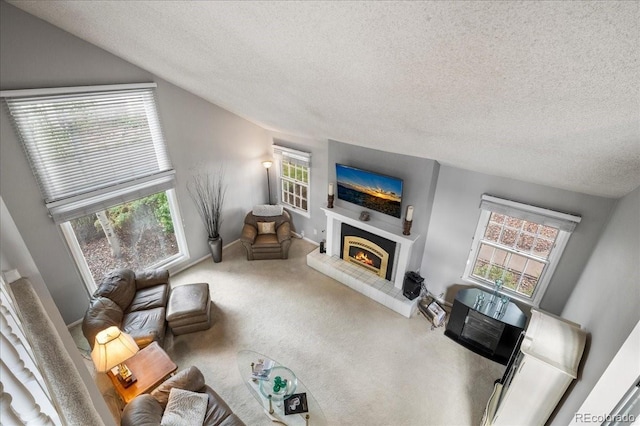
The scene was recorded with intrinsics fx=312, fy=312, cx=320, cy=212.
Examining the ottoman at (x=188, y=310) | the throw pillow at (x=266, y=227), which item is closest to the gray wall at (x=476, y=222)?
the throw pillow at (x=266, y=227)

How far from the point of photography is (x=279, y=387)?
320 cm

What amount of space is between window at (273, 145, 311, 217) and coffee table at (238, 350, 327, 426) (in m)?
3.08

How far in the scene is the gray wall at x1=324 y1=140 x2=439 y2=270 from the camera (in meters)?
4.06

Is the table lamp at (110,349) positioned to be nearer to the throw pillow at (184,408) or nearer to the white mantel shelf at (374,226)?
the throw pillow at (184,408)

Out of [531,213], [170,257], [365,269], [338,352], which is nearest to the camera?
[531,213]

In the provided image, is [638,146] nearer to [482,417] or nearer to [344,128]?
[344,128]

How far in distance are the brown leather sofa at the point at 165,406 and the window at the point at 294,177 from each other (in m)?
3.49

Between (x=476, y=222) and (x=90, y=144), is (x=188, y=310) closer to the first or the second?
(x=90, y=144)

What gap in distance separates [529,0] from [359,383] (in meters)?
3.72

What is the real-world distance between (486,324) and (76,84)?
18.4ft

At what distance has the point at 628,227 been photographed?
2471 millimetres

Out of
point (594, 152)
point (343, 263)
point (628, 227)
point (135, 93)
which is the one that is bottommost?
point (343, 263)

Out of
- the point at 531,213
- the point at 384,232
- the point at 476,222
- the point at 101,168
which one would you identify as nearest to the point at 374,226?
the point at 384,232

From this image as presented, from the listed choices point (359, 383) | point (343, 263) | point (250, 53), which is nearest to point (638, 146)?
point (250, 53)
